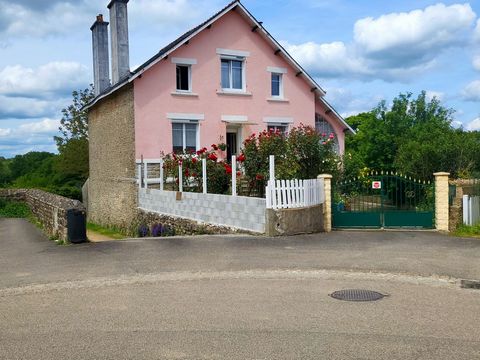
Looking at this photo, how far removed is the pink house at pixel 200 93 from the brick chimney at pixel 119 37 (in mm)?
45

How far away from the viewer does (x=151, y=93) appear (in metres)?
22.9

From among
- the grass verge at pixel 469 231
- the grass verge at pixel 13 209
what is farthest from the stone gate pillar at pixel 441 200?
the grass verge at pixel 13 209

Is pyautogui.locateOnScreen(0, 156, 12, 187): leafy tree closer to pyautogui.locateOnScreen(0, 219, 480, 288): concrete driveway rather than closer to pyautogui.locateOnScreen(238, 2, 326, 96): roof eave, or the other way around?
pyautogui.locateOnScreen(238, 2, 326, 96): roof eave

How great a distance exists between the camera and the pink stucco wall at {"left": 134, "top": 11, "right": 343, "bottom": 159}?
22859 millimetres

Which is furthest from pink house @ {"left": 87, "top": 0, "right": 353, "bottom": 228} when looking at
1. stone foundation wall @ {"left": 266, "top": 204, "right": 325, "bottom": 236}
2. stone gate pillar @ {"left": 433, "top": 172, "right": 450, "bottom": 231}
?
Answer: stone gate pillar @ {"left": 433, "top": 172, "right": 450, "bottom": 231}

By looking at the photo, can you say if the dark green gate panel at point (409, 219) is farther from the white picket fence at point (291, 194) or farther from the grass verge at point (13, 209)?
the grass verge at point (13, 209)

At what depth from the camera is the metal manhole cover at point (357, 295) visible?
775cm

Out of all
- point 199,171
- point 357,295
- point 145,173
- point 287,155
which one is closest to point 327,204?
point 287,155

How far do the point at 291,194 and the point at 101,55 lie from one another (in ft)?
59.3

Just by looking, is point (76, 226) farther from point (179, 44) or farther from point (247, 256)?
point (179, 44)

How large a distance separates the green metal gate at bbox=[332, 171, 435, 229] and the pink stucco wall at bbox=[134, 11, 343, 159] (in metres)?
9.99

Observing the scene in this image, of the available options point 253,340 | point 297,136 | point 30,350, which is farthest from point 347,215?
point 30,350

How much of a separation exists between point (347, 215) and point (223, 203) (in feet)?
11.6

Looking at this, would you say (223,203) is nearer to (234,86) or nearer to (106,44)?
(234,86)
